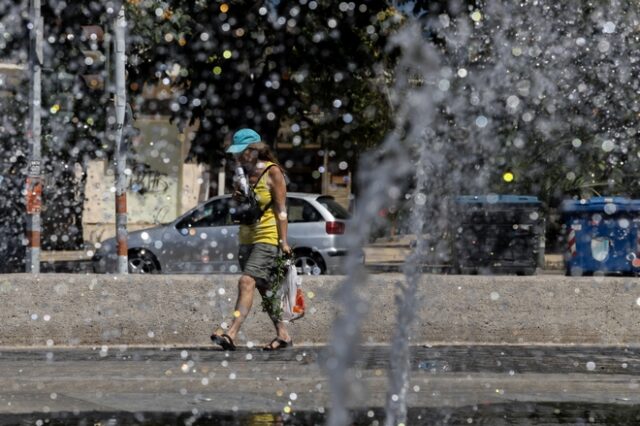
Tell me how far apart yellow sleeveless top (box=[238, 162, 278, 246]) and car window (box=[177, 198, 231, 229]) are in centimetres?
1070

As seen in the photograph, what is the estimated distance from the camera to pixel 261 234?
30.8 ft

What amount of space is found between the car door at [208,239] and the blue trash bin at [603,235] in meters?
5.20

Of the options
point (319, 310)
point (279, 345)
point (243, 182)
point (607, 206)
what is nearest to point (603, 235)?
point (607, 206)

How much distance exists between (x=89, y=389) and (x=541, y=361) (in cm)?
320

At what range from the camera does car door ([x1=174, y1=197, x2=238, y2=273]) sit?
2002cm

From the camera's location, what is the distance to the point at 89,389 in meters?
7.40

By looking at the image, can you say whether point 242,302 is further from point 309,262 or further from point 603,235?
point 603,235

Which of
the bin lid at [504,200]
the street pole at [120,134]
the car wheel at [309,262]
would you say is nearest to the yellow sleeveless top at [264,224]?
the street pole at [120,134]

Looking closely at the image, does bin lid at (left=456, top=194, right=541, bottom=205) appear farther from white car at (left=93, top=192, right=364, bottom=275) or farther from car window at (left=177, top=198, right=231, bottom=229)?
car window at (left=177, top=198, right=231, bottom=229)

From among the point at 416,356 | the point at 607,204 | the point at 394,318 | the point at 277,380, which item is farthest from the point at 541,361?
the point at 607,204

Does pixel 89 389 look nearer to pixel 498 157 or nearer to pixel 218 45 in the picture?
pixel 218 45

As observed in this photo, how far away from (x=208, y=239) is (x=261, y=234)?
1080cm

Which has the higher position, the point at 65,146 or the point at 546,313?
the point at 65,146

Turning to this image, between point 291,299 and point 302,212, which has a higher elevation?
point 302,212
